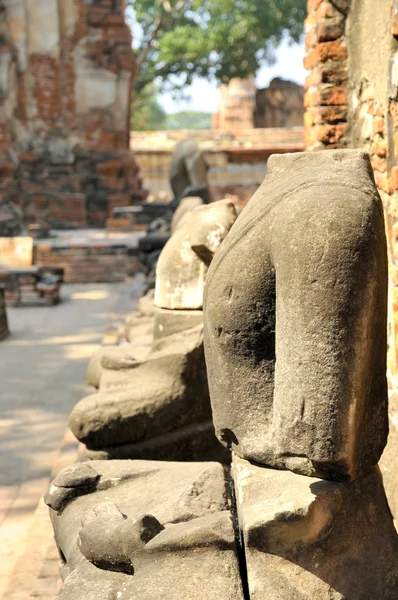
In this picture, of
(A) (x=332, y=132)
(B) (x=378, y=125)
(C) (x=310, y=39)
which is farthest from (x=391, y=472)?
A: (C) (x=310, y=39)

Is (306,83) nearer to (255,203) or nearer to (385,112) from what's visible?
(385,112)

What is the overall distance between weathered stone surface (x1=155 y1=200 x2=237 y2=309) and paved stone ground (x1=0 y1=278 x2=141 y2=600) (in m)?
0.99

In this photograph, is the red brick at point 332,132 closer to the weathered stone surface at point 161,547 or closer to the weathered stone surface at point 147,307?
the weathered stone surface at point 147,307

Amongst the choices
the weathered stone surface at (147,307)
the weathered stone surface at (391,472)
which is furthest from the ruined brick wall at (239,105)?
the weathered stone surface at (391,472)

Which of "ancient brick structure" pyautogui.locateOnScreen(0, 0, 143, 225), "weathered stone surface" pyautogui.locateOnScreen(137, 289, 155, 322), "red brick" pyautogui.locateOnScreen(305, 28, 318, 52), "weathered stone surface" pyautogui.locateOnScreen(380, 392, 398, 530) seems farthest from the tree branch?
"weathered stone surface" pyautogui.locateOnScreen(380, 392, 398, 530)

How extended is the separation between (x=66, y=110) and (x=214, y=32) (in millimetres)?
10141

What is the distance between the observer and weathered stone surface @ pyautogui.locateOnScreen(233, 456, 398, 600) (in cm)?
173

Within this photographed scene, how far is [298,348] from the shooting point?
1679 mm

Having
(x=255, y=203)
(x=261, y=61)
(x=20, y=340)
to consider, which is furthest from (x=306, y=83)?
(x=261, y=61)

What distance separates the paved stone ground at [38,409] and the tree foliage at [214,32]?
1628 centimetres

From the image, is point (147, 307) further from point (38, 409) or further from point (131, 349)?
point (131, 349)

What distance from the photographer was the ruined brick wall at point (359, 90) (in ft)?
9.62

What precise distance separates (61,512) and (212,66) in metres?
24.3

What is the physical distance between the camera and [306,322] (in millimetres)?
1656
